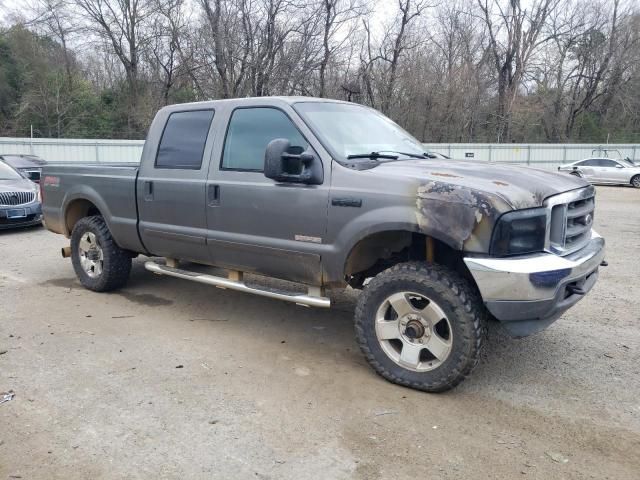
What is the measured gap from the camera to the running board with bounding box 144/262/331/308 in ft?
13.7

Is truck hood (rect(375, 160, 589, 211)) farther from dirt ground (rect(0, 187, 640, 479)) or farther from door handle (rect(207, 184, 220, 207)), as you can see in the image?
door handle (rect(207, 184, 220, 207))

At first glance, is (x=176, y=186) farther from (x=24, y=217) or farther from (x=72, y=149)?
(x=72, y=149)

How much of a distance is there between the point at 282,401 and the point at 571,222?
2355mm

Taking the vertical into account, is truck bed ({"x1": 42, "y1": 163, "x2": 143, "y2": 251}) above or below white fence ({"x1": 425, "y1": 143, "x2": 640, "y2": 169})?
below

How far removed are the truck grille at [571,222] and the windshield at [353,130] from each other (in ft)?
4.49

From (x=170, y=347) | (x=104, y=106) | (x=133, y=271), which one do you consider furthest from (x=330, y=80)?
(x=170, y=347)

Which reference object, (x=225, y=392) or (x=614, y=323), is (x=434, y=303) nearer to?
(x=225, y=392)

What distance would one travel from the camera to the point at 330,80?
33.1m

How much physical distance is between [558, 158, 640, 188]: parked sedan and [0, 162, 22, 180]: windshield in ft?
67.5

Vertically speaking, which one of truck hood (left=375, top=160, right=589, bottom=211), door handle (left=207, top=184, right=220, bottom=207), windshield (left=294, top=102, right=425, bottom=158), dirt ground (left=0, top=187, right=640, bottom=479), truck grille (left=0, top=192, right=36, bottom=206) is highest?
windshield (left=294, top=102, right=425, bottom=158)

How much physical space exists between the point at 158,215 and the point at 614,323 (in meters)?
4.41

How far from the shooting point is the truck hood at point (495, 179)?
134 inches

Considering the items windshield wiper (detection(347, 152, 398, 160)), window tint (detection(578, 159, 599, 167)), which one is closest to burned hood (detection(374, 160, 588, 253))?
windshield wiper (detection(347, 152, 398, 160))

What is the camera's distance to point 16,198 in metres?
10.4
